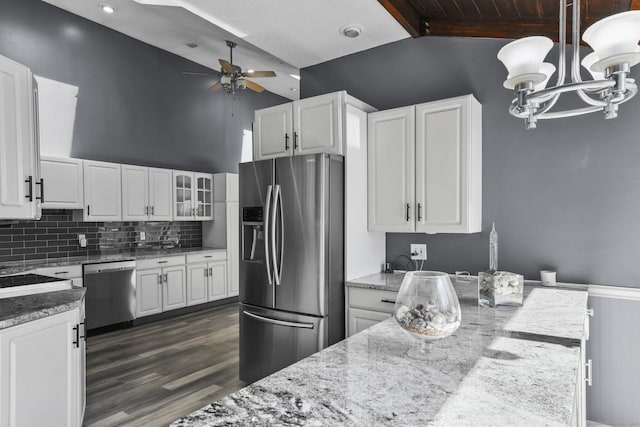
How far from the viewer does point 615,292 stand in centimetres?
251

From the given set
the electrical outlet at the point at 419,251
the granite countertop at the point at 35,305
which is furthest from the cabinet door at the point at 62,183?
the electrical outlet at the point at 419,251

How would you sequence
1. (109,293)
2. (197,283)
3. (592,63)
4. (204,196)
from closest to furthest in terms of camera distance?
1. (592,63)
2. (109,293)
3. (197,283)
4. (204,196)

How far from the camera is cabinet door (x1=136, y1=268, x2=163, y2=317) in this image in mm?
4859

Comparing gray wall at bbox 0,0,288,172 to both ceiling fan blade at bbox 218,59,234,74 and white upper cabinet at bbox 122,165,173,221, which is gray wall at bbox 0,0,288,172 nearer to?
white upper cabinet at bbox 122,165,173,221

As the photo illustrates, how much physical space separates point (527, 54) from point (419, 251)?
2065 mm

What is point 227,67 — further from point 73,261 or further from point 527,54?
point 527,54

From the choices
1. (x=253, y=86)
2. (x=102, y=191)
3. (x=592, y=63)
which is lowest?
(x=102, y=191)

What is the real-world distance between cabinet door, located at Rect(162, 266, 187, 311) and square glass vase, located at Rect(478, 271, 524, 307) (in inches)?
167

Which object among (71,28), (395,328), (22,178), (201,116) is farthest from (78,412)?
(201,116)

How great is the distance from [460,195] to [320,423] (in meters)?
2.18

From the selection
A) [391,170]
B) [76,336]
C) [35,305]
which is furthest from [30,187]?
[391,170]

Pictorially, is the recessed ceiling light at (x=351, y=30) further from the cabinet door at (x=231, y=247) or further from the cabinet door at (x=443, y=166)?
the cabinet door at (x=231, y=247)

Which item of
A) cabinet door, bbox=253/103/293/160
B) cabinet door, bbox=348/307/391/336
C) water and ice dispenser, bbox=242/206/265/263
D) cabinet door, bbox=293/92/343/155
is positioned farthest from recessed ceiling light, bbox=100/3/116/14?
cabinet door, bbox=348/307/391/336

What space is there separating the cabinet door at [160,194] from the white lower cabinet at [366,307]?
3477mm
